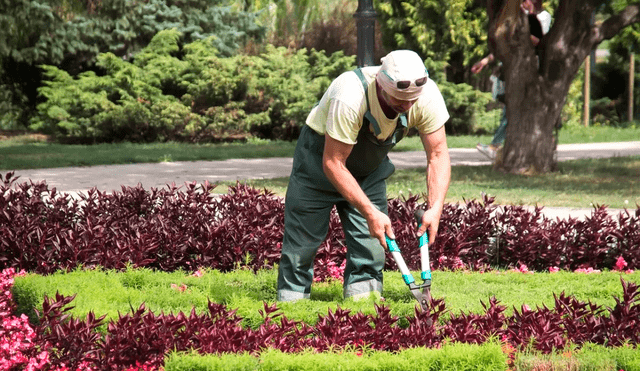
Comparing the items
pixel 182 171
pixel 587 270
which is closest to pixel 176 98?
pixel 182 171

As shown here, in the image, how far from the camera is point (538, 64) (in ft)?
40.3

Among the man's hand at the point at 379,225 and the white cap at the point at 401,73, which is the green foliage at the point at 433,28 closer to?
the man's hand at the point at 379,225

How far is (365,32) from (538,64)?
380 cm

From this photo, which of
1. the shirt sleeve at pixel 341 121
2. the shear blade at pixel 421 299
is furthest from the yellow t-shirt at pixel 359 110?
the shear blade at pixel 421 299

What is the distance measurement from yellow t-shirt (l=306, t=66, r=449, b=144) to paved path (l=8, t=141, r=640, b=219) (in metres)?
6.48

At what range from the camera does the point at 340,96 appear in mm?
4297

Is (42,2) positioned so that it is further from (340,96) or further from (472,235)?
(340,96)

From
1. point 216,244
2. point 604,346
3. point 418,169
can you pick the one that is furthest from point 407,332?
point 418,169

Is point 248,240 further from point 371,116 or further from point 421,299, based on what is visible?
point 371,116

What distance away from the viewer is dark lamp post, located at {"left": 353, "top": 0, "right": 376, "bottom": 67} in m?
9.33

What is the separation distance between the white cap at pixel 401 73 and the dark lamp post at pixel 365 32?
522 cm

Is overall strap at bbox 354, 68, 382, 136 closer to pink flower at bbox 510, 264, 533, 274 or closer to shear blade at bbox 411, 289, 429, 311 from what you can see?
shear blade at bbox 411, 289, 429, 311

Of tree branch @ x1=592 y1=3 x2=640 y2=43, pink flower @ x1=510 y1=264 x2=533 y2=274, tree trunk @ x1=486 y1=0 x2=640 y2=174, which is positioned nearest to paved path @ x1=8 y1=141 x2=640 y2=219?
tree trunk @ x1=486 y1=0 x2=640 y2=174

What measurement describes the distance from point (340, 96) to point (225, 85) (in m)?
15.1
